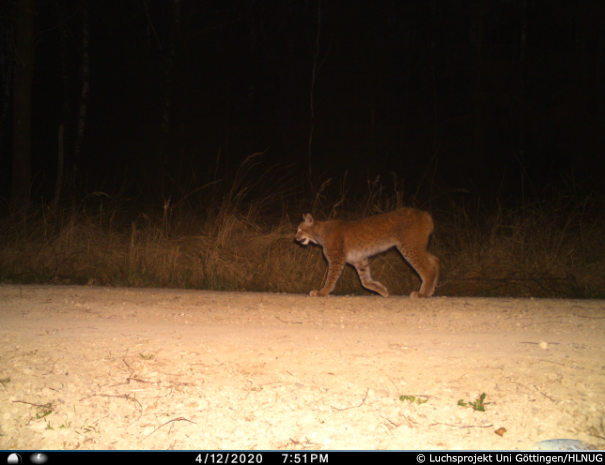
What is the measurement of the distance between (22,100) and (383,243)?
32.4ft

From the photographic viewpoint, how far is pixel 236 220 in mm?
11359

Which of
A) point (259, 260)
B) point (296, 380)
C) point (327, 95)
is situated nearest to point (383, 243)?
point (259, 260)

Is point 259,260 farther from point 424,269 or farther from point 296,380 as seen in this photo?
point 296,380

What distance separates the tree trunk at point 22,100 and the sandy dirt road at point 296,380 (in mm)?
8247

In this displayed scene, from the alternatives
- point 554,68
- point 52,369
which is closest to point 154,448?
point 52,369

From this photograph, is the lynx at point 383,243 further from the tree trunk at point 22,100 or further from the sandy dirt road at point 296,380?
the tree trunk at point 22,100

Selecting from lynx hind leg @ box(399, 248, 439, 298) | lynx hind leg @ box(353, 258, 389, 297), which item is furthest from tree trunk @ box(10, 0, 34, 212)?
lynx hind leg @ box(399, 248, 439, 298)

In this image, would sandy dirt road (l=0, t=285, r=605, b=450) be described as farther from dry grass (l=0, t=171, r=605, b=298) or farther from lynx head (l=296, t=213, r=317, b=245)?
dry grass (l=0, t=171, r=605, b=298)

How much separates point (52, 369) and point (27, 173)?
35.4 feet

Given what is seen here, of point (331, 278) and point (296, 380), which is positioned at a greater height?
point (296, 380)

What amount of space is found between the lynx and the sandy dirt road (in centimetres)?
225

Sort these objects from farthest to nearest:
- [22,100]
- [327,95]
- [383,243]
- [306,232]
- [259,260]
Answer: [327,95]
[22,100]
[259,260]
[306,232]
[383,243]

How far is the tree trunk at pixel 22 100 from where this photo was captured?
→ 44.3 feet

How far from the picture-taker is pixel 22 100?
539 inches
